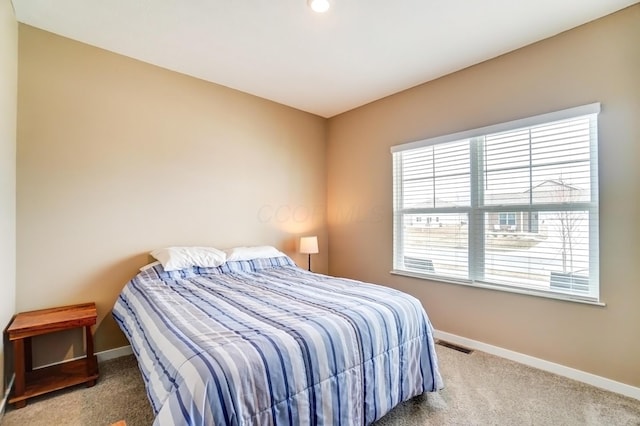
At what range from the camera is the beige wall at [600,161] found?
6.98ft

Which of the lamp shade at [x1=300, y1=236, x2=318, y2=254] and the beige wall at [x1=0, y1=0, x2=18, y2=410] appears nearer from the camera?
the beige wall at [x1=0, y1=0, x2=18, y2=410]

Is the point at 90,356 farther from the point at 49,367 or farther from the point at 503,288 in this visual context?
the point at 503,288

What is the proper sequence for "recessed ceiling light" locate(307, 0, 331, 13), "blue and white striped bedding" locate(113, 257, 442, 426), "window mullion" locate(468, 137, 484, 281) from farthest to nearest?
1. "window mullion" locate(468, 137, 484, 281)
2. "recessed ceiling light" locate(307, 0, 331, 13)
3. "blue and white striped bedding" locate(113, 257, 442, 426)

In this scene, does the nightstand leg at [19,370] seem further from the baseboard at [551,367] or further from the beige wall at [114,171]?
the baseboard at [551,367]

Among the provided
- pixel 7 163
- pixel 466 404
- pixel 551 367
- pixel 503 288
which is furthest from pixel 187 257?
pixel 551 367

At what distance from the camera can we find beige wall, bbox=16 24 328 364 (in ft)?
7.76

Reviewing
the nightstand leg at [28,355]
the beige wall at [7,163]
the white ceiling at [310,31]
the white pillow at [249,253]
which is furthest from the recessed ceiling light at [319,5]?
A: the nightstand leg at [28,355]

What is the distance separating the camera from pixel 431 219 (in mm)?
3283

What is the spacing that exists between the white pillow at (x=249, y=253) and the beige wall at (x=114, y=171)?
291mm

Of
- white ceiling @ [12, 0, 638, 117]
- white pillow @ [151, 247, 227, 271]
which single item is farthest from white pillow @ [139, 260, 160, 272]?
white ceiling @ [12, 0, 638, 117]

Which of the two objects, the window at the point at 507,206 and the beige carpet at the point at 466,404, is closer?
the beige carpet at the point at 466,404

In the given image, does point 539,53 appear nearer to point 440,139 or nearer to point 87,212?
point 440,139

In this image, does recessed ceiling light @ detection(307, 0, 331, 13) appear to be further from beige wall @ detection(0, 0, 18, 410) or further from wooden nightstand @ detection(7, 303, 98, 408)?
wooden nightstand @ detection(7, 303, 98, 408)

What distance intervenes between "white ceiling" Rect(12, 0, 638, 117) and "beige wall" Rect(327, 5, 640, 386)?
0.18m
